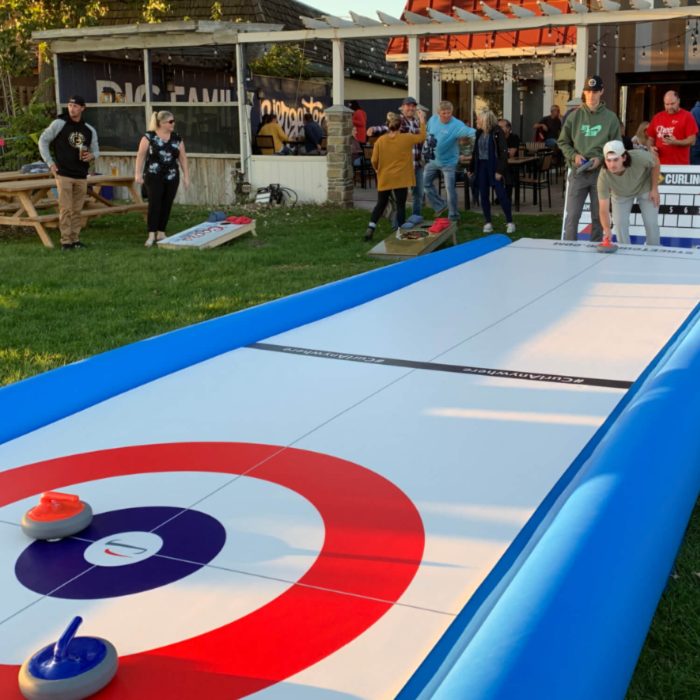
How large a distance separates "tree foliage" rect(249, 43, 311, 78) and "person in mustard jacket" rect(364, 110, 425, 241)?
11.1 m

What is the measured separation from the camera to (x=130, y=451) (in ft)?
10.9

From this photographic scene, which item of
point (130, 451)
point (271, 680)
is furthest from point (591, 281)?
point (271, 680)

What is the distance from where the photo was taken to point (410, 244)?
32.5 ft

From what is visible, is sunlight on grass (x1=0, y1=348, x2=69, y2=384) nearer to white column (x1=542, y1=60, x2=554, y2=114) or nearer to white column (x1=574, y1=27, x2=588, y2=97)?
white column (x1=574, y1=27, x2=588, y2=97)

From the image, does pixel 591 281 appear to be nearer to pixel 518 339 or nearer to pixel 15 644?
pixel 518 339

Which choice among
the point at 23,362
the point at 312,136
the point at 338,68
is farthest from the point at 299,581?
the point at 312,136

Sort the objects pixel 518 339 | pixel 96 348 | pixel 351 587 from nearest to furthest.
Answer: pixel 351 587 → pixel 518 339 → pixel 96 348

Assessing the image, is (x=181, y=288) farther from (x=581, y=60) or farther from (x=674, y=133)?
(x=581, y=60)

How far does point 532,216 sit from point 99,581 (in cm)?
1148

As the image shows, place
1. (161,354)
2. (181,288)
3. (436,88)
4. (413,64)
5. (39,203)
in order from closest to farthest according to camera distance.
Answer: (161,354) < (181,288) < (39,203) < (413,64) < (436,88)

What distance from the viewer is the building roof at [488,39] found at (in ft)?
62.7

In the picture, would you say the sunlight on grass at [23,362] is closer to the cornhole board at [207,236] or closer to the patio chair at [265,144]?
the cornhole board at [207,236]

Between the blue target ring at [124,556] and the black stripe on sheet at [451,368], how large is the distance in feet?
5.93

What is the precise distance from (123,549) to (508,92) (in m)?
19.6
